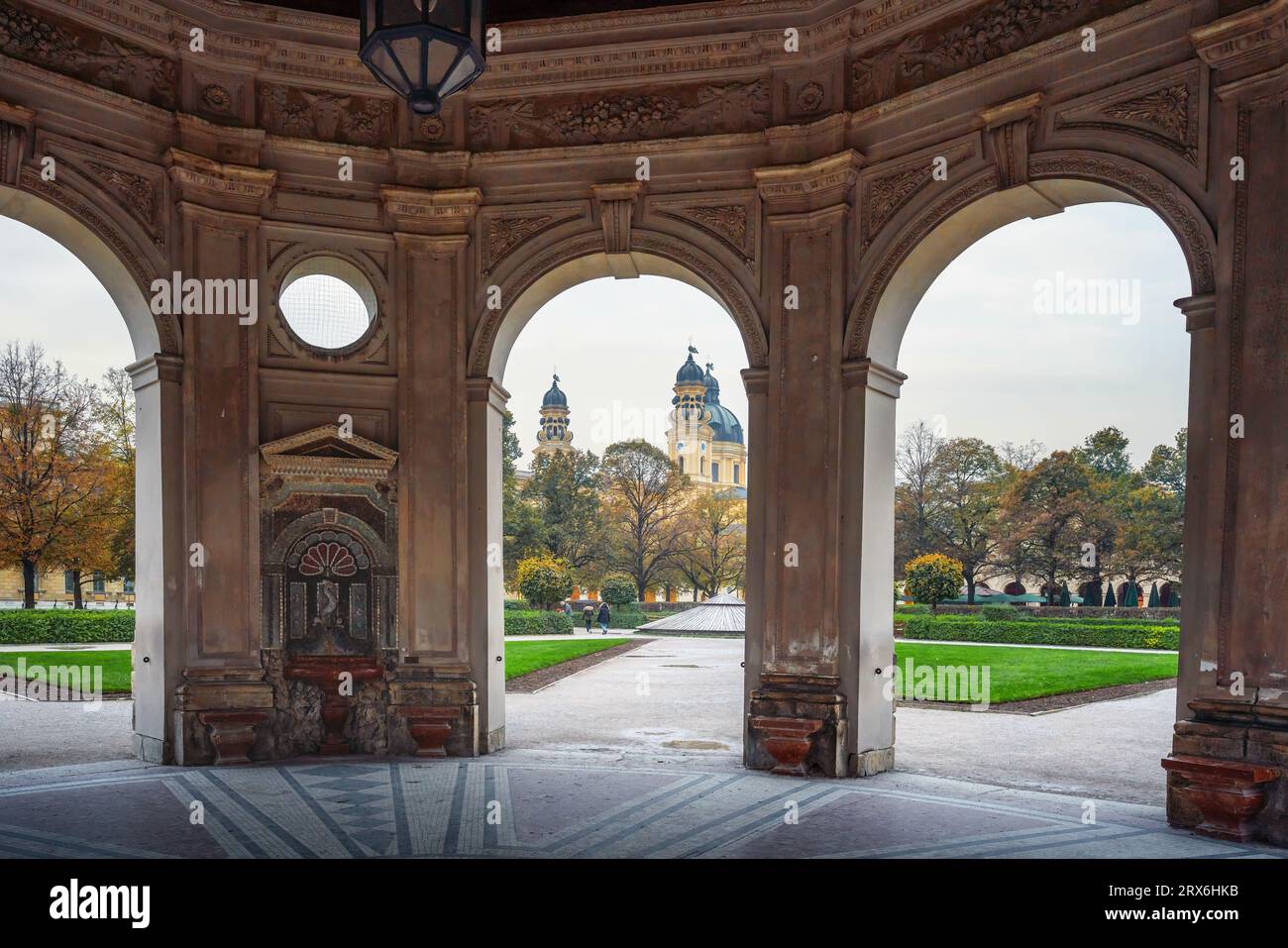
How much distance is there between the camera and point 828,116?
10.6 m

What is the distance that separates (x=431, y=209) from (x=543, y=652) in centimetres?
1747

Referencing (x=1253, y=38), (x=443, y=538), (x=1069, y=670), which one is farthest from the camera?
(x=1069, y=670)

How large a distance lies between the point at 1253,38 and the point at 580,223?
257 inches

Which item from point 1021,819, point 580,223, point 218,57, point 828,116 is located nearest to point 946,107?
point 828,116

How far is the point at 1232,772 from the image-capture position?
7684mm

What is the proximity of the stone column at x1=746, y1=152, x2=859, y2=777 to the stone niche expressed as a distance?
4.06 metres

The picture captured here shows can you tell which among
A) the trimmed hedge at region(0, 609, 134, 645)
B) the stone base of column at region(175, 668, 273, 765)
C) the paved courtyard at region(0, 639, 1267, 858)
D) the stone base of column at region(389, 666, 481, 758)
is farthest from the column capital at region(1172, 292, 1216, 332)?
the trimmed hedge at region(0, 609, 134, 645)

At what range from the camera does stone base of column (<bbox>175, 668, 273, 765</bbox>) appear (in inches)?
418

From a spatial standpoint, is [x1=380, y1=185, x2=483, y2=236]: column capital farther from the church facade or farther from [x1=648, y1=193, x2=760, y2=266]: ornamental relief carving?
the church facade

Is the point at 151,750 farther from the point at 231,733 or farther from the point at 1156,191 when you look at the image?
the point at 1156,191

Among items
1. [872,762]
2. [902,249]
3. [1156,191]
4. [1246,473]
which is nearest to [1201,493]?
[1246,473]
